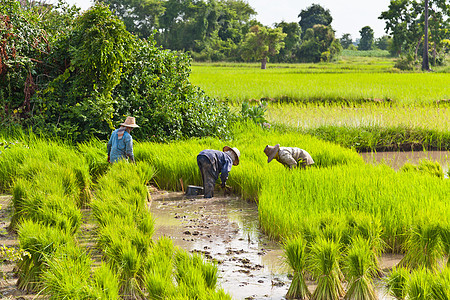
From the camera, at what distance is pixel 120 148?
21.1ft

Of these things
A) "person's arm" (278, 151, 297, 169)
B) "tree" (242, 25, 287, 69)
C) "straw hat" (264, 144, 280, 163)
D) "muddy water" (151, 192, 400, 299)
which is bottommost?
"muddy water" (151, 192, 400, 299)

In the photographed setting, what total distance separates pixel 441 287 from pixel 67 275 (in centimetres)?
237

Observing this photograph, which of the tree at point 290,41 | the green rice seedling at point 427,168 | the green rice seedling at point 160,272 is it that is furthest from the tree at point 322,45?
the green rice seedling at point 160,272

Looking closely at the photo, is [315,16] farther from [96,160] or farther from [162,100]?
[96,160]

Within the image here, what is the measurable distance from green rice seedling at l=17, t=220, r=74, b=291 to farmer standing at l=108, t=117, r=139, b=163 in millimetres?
2729

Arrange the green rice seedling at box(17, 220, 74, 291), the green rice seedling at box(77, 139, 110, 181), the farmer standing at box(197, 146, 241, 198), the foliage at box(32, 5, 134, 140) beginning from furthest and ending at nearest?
the foliage at box(32, 5, 134, 140) → the green rice seedling at box(77, 139, 110, 181) → the farmer standing at box(197, 146, 241, 198) → the green rice seedling at box(17, 220, 74, 291)

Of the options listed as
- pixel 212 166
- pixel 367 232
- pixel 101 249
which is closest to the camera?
pixel 367 232

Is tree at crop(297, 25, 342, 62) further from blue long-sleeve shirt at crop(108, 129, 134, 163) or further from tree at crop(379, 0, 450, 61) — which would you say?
blue long-sleeve shirt at crop(108, 129, 134, 163)

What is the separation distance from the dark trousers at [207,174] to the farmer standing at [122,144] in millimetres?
978

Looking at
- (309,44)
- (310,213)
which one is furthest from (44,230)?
(309,44)

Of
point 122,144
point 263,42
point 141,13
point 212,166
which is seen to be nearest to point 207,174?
point 212,166

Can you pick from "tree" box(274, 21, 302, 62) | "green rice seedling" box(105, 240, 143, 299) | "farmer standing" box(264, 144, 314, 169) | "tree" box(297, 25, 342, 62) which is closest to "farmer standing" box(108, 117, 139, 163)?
"farmer standing" box(264, 144, 314, 169)

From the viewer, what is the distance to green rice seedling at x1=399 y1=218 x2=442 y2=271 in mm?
3771

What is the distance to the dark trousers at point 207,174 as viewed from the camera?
6047mm
